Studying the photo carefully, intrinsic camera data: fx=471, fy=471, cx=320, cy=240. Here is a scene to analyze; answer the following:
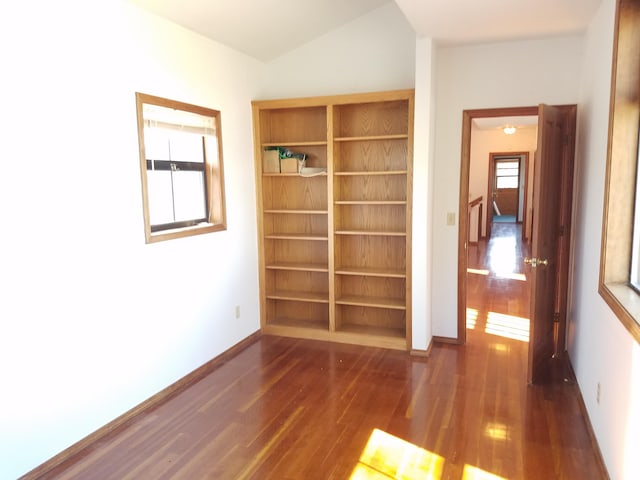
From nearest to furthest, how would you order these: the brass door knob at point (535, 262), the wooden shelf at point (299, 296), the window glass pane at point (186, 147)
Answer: the brass door knob at point (535, 262) → the window glass pane at point (186, 147) → the wooden shelf at point (299, 296)

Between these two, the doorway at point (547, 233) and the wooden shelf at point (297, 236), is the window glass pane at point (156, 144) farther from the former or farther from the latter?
the doorway at point (547, 233)

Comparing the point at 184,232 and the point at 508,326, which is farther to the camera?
the point at 508,326

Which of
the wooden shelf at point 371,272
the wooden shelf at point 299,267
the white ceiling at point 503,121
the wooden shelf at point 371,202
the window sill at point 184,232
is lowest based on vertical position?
the wooden shelf at point 371,272

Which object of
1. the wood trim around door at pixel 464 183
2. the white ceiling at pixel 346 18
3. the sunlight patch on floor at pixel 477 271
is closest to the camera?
the white ceiling at pixel 346 18

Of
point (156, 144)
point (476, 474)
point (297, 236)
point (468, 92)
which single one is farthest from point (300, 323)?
point (468, 92)

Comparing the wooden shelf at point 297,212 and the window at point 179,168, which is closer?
the window at point 179,168

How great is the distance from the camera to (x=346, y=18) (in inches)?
159

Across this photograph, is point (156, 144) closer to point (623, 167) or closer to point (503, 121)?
point (623, 167)

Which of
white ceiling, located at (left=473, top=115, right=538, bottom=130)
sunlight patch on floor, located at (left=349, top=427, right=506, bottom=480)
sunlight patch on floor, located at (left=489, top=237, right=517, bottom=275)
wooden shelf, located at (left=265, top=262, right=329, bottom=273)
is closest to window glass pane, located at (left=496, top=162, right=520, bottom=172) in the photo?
sunlight patch on floor, located at (left=489, top=237, right=517, bottom=275)

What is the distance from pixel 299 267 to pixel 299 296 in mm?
286

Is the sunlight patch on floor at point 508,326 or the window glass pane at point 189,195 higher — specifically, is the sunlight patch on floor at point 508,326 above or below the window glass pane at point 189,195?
below

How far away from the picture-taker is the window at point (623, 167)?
228 centimetres

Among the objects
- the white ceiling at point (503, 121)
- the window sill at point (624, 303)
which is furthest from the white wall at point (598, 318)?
the white ceiling at point (503, 121)

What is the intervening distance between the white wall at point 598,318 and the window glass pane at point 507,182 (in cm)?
1256
